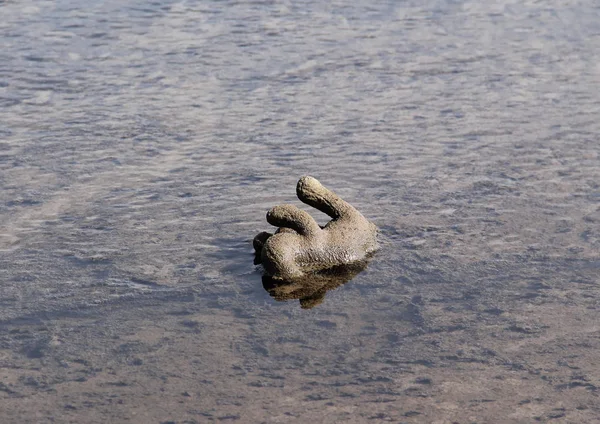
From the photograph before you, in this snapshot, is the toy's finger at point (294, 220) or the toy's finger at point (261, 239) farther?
the toy's finger at point (261, 239)

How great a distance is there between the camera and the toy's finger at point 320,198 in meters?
7.03

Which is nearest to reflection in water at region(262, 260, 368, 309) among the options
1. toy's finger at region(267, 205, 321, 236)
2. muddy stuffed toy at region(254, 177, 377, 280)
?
muddy stuffed toy at region(254, 177, 377, 280)

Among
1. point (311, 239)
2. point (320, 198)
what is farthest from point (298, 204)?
point (311, 239)

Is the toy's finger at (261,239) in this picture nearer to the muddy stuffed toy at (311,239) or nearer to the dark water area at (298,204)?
the muddy stuffed toy at (311,239)

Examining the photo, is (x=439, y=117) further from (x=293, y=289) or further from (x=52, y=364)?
(x=52, y=364)

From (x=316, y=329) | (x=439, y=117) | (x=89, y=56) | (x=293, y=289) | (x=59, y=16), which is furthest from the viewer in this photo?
(x=59, y=16)

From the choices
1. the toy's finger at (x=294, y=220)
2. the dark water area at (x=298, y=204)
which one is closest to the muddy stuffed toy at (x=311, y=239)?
the toy's finger at (x=294, y=220)

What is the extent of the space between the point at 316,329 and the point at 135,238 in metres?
2.00

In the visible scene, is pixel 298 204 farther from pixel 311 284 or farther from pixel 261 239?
pixel 311 284

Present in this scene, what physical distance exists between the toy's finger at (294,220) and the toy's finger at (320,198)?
8.2 inches

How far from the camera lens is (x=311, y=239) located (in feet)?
22.6

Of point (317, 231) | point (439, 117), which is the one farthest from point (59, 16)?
point (317, 231)

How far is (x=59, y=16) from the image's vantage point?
1443 cm

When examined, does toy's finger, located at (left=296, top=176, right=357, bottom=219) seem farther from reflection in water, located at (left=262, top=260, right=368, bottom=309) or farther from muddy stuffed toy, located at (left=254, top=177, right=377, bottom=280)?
reflection in water, located at (left=262, top=260, right=368, bottom=309)
